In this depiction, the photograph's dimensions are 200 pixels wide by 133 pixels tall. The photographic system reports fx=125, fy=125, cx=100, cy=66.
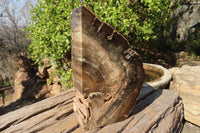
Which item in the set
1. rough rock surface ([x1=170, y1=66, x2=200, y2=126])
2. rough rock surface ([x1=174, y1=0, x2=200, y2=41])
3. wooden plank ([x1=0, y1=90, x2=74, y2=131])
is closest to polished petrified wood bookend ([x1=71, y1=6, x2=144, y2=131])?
wooden plank ([x1=0, y1=90, x2=74, y2=131])

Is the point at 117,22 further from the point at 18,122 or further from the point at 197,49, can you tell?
the point at 197,49

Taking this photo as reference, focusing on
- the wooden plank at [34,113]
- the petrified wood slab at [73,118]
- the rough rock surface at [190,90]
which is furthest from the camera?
the rough rock surface at [190,90]

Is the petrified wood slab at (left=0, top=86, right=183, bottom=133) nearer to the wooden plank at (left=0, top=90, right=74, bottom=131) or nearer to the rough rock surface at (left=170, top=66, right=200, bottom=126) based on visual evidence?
the wooden plank at (left=0, top=90, right=74, bottom=131)

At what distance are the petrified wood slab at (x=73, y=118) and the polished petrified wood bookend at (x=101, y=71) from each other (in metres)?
0.21

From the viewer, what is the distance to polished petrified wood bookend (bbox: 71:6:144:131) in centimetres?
124

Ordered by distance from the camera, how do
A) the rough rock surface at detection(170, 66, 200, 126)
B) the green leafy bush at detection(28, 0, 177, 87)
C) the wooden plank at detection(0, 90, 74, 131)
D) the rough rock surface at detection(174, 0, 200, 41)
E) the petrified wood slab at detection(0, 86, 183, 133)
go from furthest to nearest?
1. the rough rock surface at detection(174, 0, 200, 41)
2. the green leafy bush at detection(28, 0, 177, 87)
3. the rough rock surface at detection(170, 66, 200, 126)
4. the wooden plank at detection(0, 90, 74, 131)
5. the petrified wood slab at detection(0, 86, 183, 133)

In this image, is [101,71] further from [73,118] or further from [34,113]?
[34,113]

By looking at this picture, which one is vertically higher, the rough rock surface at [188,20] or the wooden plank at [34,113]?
the rough rock surface at [188,20]

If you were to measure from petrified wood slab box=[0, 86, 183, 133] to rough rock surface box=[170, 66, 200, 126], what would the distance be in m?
0.29

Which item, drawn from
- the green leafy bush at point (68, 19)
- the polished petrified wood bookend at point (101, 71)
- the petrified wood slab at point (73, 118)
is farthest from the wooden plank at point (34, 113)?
the green leafy bush at point (68, 19)

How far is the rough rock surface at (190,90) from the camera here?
2354mm

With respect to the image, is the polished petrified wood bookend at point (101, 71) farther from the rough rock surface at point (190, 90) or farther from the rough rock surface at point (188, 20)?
the rough rock surface at point (188, 20)

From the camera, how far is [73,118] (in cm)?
186

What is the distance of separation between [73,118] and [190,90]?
255 centimetres
